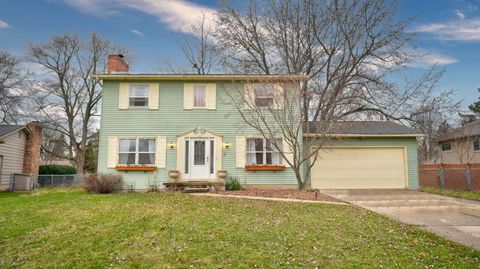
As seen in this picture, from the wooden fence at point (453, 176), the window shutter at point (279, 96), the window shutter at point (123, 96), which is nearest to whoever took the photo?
the window shutter at point (279, 96)

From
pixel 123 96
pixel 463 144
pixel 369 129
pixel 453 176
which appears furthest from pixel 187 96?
A: pixel 463 144

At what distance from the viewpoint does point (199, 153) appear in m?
14.4

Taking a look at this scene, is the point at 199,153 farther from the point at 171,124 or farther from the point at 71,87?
the point at 71,87

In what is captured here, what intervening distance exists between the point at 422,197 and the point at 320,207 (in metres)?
5.02

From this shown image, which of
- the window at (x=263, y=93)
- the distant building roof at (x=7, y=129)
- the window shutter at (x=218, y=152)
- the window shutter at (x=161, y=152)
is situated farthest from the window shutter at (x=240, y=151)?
the distant building roof at (x=7, y=129)

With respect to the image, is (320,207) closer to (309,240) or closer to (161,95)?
(309,240)

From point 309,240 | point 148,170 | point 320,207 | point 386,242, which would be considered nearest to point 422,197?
point 320,207

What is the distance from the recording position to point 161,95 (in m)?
14.9

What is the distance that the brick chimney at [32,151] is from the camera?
20047mm

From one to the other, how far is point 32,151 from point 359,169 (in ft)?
63.6

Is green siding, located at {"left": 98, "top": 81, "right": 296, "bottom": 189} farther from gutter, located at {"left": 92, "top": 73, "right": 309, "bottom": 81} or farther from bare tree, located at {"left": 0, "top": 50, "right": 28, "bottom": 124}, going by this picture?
bare tree, located at {"left": 0, "top": 50, "right": 28, "bottom": 124}

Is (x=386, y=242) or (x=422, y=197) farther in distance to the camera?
(x=422, y=197)

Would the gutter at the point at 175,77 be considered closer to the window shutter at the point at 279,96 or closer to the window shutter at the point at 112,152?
the window shutter at the point at 279,96

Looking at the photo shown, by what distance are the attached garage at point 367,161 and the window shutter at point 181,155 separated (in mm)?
5936
